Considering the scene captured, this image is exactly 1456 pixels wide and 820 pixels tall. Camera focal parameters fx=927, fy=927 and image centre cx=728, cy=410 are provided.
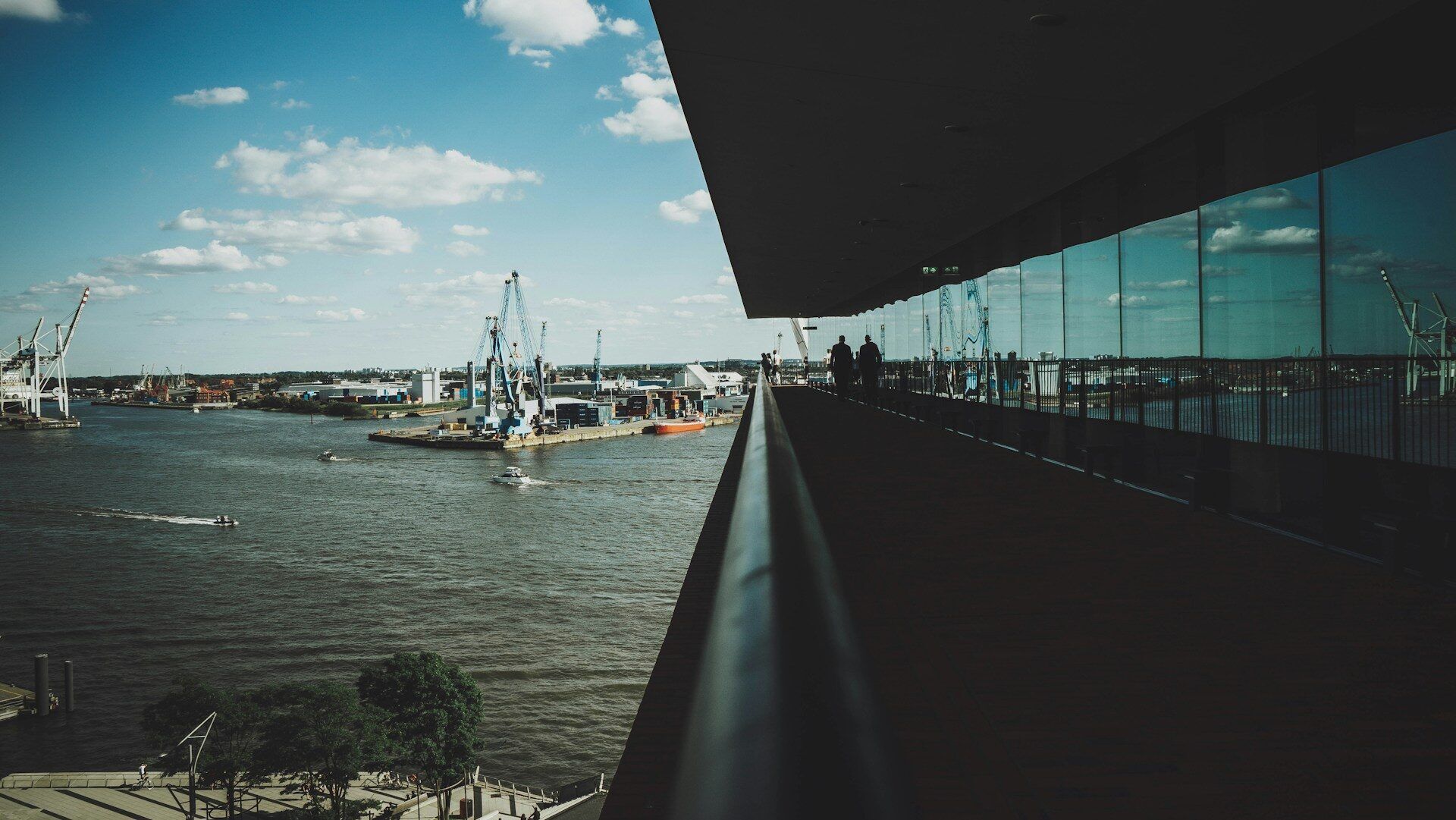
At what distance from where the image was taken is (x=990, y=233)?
1272 cm

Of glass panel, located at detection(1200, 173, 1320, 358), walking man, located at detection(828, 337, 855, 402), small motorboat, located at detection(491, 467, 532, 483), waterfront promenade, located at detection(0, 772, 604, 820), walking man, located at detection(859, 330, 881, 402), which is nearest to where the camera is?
glass panel, located at detection(1200, 173, 1320, 358)

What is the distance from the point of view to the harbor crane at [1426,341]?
5047 mm

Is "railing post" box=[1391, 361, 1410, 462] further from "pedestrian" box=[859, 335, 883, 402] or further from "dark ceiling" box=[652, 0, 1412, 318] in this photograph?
"pedestrian" box=[859, 335, 883, 402]

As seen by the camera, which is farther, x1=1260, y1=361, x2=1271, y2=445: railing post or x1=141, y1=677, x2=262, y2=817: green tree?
x1=141, y1=677, x2=262, y2=817: green tree

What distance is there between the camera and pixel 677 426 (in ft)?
261

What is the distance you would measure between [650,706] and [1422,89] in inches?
217

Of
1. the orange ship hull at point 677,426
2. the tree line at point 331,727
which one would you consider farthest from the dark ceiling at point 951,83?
the orange ship hull at point 677,426

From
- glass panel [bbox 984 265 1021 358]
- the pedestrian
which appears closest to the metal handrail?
glass panel [bbox 984 265 1021 358]

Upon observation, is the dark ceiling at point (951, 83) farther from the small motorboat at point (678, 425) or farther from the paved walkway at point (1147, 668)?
the small motorboat at point (678, 425)

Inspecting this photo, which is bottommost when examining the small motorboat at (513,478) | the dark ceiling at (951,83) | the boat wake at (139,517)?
the boat wake at (139,517)

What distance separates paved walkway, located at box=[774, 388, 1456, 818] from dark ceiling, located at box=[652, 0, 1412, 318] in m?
2.61

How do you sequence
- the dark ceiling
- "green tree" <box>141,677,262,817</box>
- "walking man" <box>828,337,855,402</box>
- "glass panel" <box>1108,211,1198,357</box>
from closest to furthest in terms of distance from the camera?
the dark ceiling
"glass panel" <box>1108,211,1198,357</box>
"green tree" <box>141,677,262,817</box>
"walking man" <box>828,337,855,402</box>

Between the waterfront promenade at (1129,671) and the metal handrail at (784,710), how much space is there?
30mm

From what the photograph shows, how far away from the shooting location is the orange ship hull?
259 ft
